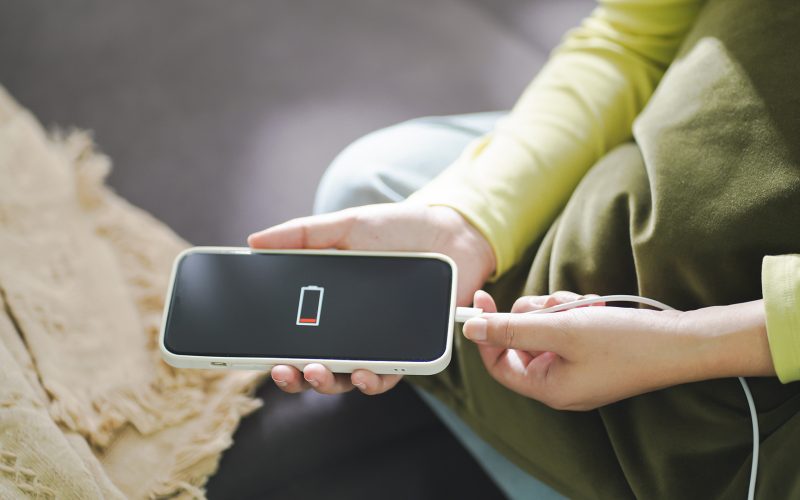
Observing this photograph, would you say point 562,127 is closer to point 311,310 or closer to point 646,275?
point 646,275

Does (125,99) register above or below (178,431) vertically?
above

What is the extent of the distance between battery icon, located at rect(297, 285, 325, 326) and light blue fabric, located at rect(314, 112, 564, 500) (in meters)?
0.18

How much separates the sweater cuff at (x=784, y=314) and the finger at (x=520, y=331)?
15 centimetres

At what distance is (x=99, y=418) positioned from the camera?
72cm

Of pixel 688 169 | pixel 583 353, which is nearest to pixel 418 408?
pixel 583 353

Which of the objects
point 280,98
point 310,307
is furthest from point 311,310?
point 280,98

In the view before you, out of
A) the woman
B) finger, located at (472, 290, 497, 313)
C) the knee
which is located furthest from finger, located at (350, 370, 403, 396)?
the knee

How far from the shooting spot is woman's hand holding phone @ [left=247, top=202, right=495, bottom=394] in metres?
0.71

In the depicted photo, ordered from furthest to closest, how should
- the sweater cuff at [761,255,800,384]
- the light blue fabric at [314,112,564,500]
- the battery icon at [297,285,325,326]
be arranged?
the light blue fabric at [314,112,564,500] < the battery icon at [297,285,325,326] < the sweater cuff at [761,255,800,384]

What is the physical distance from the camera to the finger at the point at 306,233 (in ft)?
2.30

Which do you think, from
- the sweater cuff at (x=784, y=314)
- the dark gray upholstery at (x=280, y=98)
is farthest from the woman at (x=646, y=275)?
the dark gray upholstery at (x=280, y=98)

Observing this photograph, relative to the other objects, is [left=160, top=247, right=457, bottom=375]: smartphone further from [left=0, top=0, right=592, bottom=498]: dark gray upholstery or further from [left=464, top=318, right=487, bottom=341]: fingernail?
[left=0, top=0, right=592, bottom=498]: dark gray upholstery

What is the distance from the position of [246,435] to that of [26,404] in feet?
0.71

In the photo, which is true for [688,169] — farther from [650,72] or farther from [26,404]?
[26,404]
